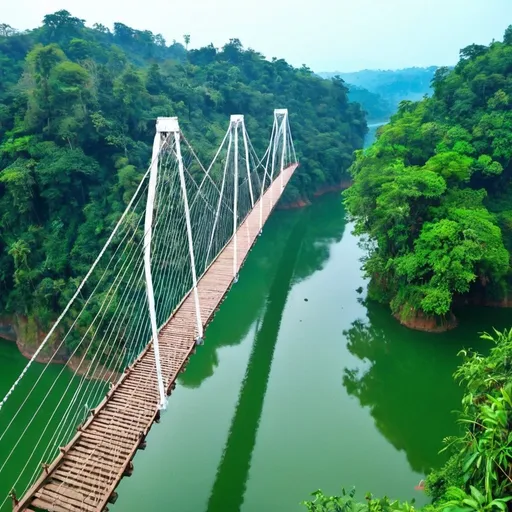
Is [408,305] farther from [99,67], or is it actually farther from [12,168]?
[99,67]

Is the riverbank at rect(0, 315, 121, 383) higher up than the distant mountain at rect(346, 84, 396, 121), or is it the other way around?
the distant mountain at rect(346, 84, 396, 121)

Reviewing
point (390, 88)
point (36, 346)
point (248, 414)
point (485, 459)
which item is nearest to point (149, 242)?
point (485, 459)

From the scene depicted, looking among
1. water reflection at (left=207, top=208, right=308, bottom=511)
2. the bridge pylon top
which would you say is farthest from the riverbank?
the bridge pylon top

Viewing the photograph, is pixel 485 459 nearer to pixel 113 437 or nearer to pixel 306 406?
pixel 113 437

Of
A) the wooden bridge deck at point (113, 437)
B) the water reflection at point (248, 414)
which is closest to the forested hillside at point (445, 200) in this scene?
the water reflection at point (248, 414)

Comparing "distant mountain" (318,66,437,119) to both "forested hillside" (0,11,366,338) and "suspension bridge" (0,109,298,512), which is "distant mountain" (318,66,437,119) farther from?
"suspension bridge" (0,109,298,512)

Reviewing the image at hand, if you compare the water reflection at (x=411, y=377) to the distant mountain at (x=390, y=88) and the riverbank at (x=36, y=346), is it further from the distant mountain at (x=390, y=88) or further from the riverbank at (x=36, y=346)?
the distant mountain at (x=390, y=88)
